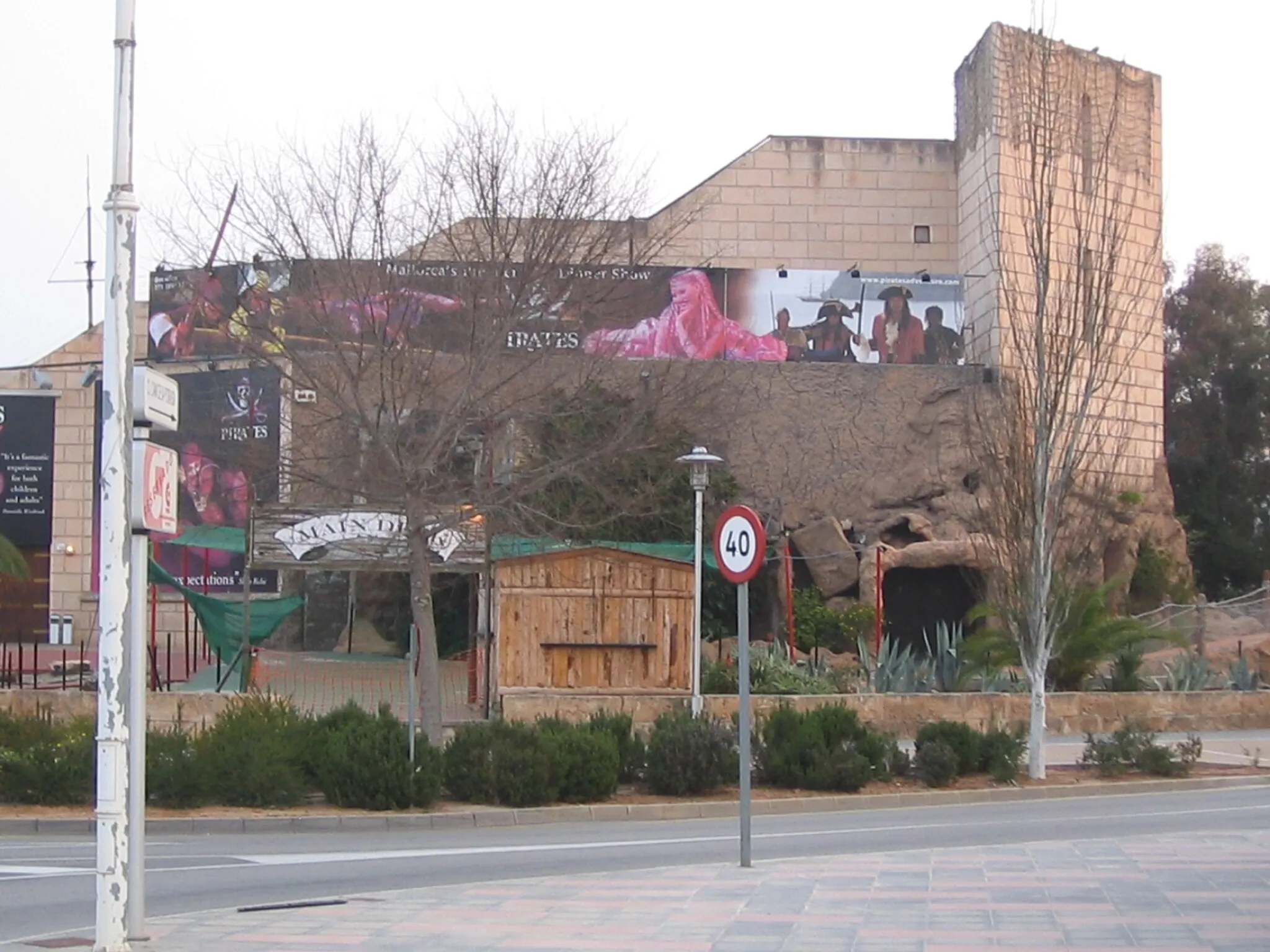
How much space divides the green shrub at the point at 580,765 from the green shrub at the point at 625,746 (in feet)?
1.55

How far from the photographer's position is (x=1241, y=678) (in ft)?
92.6

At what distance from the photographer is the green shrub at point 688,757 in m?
18.5

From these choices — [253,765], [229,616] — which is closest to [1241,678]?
[229,616]

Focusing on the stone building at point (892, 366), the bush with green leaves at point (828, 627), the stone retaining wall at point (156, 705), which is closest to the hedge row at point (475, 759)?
the stone retaining wall at point (156, 705)

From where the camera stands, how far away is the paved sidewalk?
8922mm

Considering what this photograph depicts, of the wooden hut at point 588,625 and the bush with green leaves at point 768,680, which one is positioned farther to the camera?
the bush with green leaves at point 768,680

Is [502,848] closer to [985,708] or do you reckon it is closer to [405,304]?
[405,304]

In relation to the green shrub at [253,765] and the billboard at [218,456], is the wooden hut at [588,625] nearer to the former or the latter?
the billboard at [218,456]

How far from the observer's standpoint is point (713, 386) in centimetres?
2795

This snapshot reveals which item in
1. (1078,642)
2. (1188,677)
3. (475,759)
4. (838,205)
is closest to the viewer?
(475,759)

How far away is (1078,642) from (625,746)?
36.0 feet

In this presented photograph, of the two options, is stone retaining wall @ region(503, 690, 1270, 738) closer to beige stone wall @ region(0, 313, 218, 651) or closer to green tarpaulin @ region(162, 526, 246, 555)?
green tarpaulin @ region(162, 526, 246, 555)

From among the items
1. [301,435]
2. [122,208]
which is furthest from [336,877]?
[301,435]

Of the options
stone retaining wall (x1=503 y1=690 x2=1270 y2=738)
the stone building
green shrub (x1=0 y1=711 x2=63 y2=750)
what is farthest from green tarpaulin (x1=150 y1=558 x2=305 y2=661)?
the stone building
